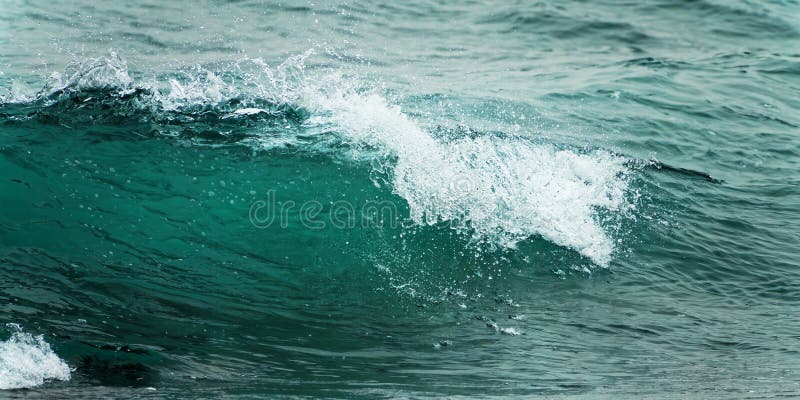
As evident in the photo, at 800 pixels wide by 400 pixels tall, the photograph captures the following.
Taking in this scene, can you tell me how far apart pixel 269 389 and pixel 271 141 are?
3145mm

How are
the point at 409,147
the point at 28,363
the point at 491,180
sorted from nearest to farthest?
the point at 28,363 < the point at 491,180 < the point at 409,147

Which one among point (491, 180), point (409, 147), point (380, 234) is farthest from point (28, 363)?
point (491, 180)

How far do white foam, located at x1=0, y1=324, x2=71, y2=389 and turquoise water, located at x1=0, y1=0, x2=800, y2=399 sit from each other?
14 mm

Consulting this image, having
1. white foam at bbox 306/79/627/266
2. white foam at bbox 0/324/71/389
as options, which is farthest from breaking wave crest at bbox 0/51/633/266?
white foam at bbox 0/324/71/389

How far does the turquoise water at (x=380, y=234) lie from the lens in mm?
4254

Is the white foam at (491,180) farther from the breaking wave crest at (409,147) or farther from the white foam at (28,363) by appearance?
the white foam at (28,363)

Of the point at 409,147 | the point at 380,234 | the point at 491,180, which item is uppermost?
the point at 409,147

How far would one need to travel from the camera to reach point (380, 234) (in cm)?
596

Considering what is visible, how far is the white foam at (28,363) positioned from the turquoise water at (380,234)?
1cm

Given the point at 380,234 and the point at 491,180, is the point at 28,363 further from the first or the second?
the point at 491,180

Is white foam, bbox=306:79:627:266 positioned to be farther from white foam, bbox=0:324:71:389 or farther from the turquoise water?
white foam, bbox=0:324:71:389

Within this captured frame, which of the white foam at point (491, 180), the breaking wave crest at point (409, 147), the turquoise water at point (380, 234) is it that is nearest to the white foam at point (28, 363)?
the turquoise water at point (380, 234)

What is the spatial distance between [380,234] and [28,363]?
267 cm

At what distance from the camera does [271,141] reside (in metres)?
6.69
